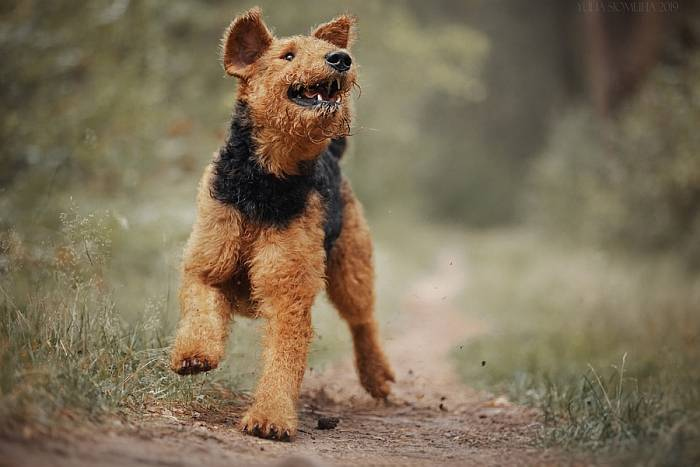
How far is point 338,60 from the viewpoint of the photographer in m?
3.47

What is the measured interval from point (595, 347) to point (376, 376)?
133 inches

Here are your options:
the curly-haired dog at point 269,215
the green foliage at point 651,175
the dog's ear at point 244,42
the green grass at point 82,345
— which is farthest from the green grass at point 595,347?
the dog's ear at point 244,42

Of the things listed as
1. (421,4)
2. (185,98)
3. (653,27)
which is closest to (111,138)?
(185,98)

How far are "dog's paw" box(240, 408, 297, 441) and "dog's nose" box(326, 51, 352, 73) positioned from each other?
1.72 m

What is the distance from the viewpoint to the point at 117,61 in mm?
8023

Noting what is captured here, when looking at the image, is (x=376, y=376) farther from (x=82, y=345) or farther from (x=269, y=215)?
(x=82, y=345)

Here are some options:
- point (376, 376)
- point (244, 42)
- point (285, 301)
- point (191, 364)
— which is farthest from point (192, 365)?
point (376, 376)

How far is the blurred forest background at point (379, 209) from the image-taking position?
11.4 feet

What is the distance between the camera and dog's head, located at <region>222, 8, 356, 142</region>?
3453mm

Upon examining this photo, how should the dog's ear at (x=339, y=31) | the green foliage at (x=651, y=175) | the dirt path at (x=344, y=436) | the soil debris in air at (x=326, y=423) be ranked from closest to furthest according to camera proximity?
the dirt path at (x=344, y=436) → the soil debris in air at (x=326, y=423) → the dog's ear at (x=339, y=31) → the green foliage at (x=651, y=175)

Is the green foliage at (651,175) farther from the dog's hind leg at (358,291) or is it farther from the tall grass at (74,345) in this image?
the tall grass at (74,345)

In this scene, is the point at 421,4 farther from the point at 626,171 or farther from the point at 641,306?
the point at 641,306

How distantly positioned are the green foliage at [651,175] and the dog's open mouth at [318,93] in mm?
7545

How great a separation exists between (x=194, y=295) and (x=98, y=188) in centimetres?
474
